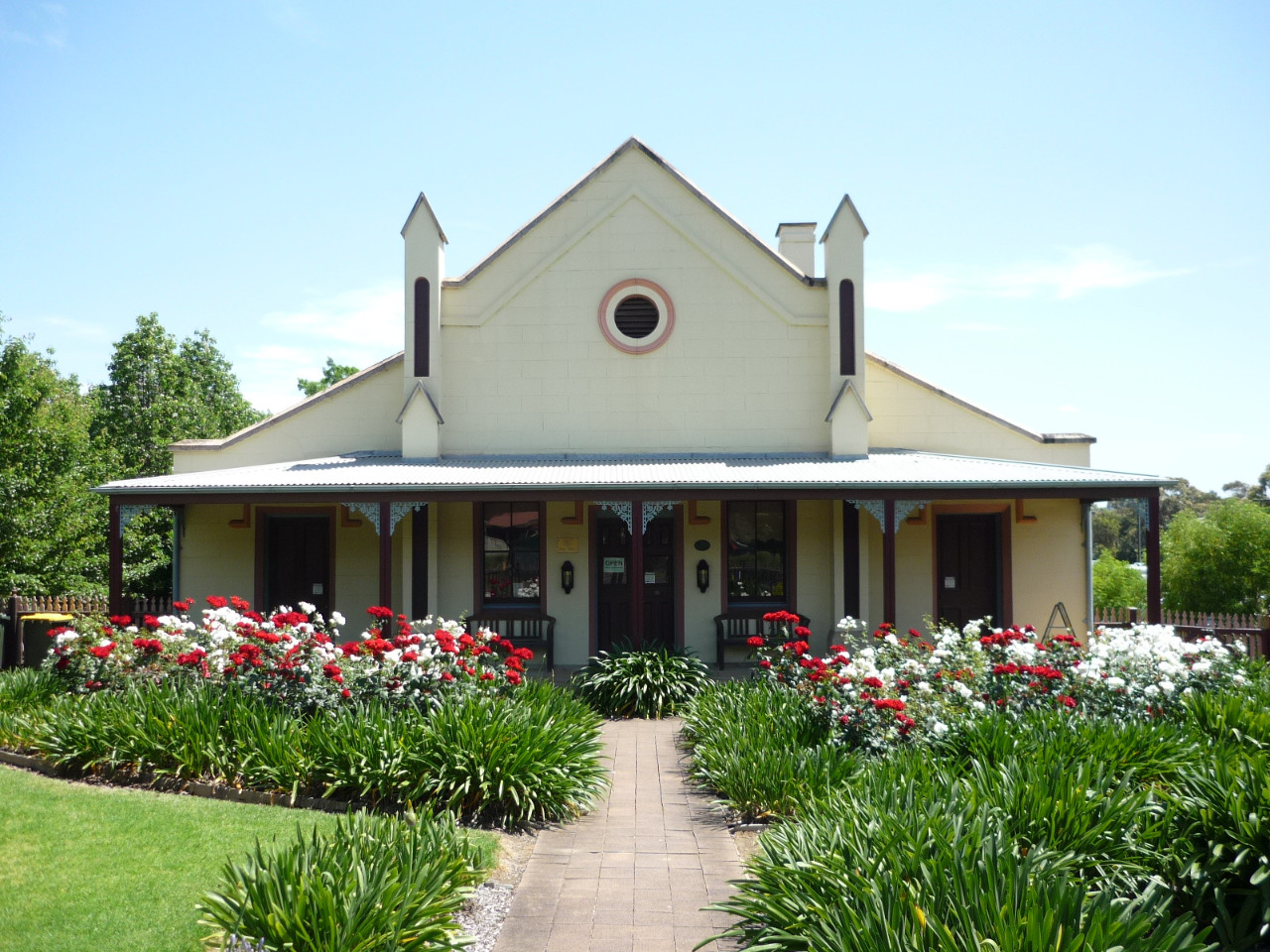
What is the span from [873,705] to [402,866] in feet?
13.4

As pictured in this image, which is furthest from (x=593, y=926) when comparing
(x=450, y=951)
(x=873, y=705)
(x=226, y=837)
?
(x=873, y=705)

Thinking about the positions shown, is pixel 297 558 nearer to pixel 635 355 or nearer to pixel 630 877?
pixel 635 355

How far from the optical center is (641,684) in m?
11.3

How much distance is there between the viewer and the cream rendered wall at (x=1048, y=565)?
14.8m

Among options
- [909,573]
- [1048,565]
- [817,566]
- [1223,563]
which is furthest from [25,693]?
[1223,563]

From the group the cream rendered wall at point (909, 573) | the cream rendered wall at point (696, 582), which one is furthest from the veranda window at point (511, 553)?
the cream rendered wall at point (909, 573)

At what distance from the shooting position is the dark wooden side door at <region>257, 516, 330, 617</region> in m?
15.0

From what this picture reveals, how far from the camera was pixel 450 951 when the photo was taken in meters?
4.59

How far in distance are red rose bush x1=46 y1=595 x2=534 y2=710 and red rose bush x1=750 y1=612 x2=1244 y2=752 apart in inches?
119

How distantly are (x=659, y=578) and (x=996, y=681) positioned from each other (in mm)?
6972

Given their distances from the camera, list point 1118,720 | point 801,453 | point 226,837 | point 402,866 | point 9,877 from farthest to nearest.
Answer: point 801,453 → point 1118,720 → point 226,837 → point 9,877 → point 402,866

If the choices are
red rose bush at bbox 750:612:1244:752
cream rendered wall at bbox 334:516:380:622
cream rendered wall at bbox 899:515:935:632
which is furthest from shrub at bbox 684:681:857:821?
cream rendered wall at bbox 334:516:380:622

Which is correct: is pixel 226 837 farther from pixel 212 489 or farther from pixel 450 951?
pixel 212 489

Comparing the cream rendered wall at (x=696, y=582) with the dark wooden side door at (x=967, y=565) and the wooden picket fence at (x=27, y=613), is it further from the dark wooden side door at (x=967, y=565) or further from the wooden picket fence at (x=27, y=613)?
the wooden picket fence at (x=27, y=613)
